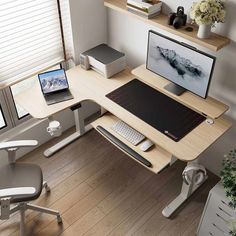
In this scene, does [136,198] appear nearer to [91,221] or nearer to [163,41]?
[91,221]

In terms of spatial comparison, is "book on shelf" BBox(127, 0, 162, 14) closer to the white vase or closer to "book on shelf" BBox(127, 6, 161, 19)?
"book on shelf" BBox(127, 6, 161, 19)

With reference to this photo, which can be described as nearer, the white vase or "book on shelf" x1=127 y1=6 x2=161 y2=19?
the white vase

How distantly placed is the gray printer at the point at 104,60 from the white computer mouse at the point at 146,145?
0.79 metres

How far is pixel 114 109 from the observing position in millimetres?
2631

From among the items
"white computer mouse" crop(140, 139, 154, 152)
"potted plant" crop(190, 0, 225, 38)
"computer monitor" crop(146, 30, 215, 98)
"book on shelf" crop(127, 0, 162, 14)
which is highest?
"potted plant" crop(190, 0, 225, 38)

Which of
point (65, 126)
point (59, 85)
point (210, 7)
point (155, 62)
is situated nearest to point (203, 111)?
point (155, 62)

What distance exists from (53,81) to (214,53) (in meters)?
1.36

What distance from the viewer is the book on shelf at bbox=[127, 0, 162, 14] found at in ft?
8.39

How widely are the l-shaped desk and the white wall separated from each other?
0.14m

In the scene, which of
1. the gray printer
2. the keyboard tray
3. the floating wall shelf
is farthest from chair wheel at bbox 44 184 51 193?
the floating wall shelf

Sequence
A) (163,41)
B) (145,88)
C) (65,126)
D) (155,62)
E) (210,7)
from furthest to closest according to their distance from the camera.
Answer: (65,126), (145,88), (155,62), (163,41), (210,7)

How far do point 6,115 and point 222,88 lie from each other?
194cm

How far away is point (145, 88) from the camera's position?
111 inches

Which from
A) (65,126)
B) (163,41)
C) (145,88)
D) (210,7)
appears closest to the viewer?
(210,7)
